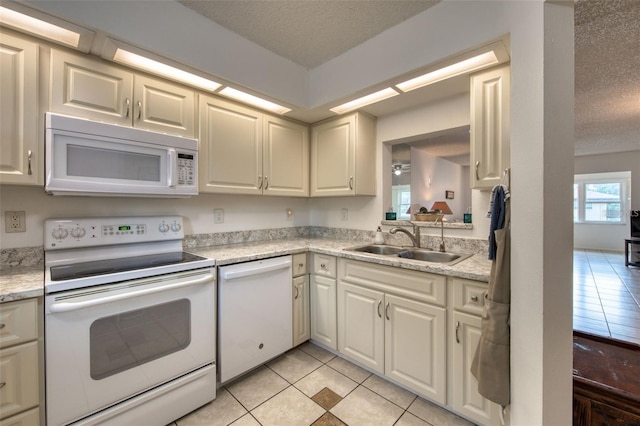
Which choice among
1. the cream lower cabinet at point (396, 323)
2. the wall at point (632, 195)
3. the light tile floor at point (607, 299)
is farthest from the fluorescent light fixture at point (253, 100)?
the wall at point (632, 195)

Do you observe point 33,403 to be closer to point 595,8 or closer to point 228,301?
point 228,301

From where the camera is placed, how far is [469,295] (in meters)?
1.45

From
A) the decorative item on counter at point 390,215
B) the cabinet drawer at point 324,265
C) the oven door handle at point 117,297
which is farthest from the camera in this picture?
the decorative item on counter at point 390,215

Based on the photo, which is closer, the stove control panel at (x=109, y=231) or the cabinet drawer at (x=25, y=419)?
the cabinet drawer at (x=25, y=419)

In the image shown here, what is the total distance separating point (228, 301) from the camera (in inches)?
69.1

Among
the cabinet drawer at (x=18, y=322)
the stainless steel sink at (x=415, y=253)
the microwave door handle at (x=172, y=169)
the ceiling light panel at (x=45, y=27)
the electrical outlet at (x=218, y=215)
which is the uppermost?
the ceiling light panel at (x=45, y=27)

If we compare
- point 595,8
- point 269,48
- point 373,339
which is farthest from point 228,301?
point 595,8

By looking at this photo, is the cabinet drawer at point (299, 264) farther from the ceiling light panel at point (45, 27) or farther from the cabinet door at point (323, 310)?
the ceiling light panel at point (45, 27)

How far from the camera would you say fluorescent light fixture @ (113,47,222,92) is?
5.10 feet

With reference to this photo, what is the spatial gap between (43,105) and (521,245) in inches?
95.4

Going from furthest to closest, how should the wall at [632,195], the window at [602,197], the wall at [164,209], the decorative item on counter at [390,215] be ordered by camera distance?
1. the window at [602,197]
2. the wall at [632,195]
3. the decorative item on counter at [390,215]
4. the wall at [164,209]

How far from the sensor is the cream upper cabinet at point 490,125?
1586 mm

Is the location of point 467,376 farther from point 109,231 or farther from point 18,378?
point 109,231

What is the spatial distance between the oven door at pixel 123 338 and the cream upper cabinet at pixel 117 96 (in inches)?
38.9
